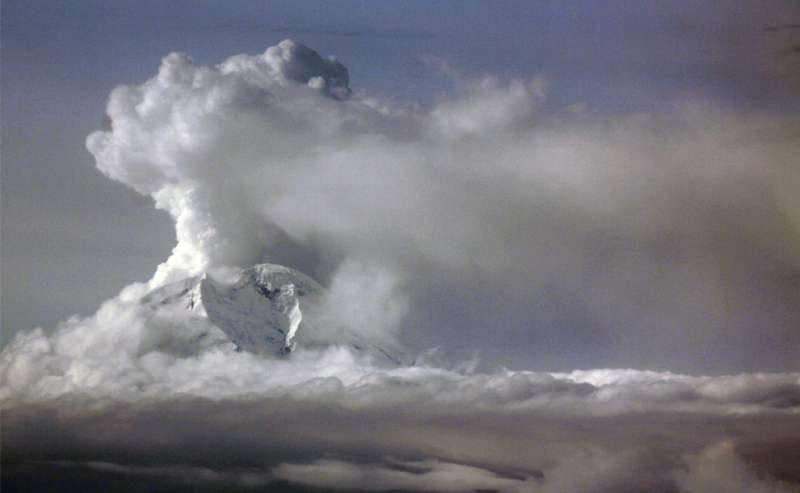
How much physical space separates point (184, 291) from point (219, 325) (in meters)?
15.0

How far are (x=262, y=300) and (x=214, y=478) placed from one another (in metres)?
82.3

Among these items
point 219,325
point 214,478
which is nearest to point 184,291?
point 219,325

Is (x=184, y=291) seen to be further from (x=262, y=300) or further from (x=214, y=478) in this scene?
(x=214, y=478)

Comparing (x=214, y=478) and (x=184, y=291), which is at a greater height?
(x=184, y=291)

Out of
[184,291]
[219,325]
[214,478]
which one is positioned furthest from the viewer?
[219,325]

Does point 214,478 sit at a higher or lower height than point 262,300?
lower

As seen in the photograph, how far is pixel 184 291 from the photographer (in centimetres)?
18475

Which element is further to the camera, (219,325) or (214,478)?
(219,325)

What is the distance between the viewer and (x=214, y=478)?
118 meters

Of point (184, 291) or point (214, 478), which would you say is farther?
point (184, 291)

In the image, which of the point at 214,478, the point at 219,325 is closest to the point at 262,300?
the point at 219,325

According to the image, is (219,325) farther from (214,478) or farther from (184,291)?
(214,478)

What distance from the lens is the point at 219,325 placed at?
649 ft

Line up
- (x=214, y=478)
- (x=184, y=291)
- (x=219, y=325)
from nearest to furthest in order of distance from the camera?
(x=214, y=478) < (x=184, y=291) < (x=219, y=325)
